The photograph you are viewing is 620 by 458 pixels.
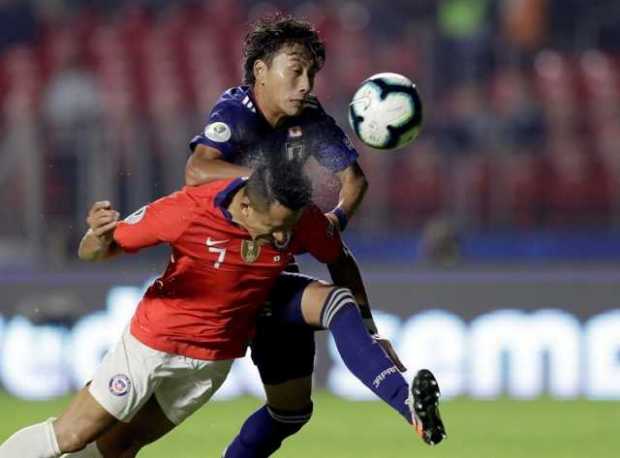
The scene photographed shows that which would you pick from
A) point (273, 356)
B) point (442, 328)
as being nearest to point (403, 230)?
point (442, 328)

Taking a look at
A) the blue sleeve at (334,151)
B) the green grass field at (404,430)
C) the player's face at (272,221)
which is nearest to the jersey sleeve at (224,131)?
the blue sleeve at (334,151)

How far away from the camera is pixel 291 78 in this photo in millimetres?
6254

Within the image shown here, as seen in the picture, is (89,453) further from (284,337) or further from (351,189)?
(351,189)

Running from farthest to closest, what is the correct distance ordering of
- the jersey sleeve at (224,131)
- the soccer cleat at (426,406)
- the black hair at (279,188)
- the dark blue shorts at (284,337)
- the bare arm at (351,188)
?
the jersey sleeve at (224,131)
the bare arm at (351,188)
the dark blue shorts at (284,337)
the black hair at (279,188)
the soccer cleat at (426,406)

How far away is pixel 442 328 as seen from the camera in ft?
37.7

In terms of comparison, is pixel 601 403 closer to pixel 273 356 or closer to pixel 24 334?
pixel 24 334

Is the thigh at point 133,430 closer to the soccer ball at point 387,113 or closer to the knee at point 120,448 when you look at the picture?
the knee at point 120,448

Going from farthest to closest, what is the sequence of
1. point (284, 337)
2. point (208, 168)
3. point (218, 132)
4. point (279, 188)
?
1. point (218, 132)
2. point (208, 168)
3. point (284, 337)
4. point (279, 188)

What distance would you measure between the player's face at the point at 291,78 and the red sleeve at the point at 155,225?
832mm

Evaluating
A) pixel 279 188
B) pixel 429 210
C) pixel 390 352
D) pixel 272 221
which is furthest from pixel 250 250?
pixel 429 210

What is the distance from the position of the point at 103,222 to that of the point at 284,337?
1048 mm

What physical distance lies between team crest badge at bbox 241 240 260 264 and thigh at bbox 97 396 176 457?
26.0 inches

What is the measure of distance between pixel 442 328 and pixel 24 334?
3.04 meters

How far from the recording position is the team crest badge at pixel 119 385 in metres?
5.51
